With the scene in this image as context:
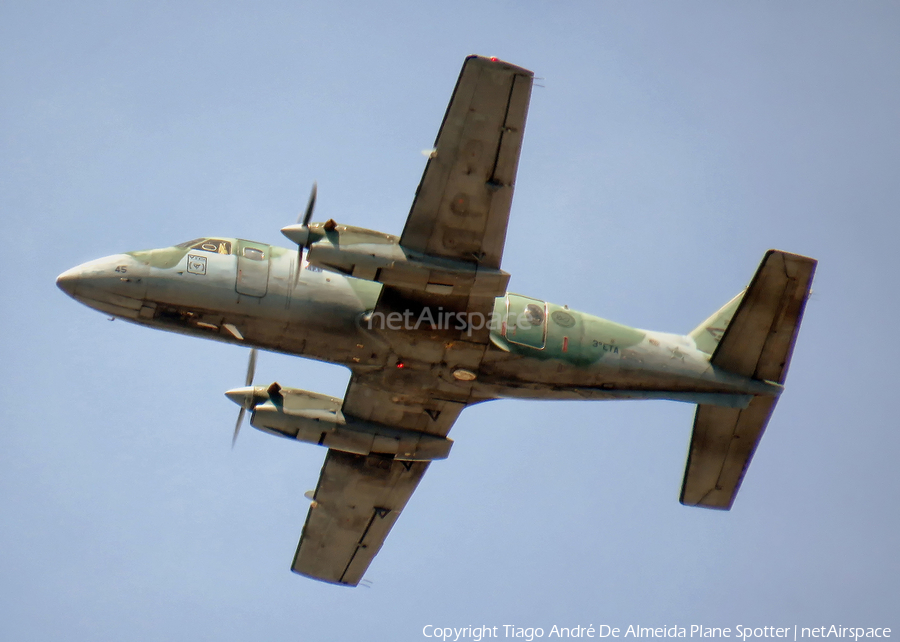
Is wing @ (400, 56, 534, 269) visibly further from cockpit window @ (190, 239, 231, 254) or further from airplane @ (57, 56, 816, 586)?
cockpit window @ (190, 239, 231, 254)

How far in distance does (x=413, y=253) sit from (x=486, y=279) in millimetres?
1645

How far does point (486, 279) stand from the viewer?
67.5 feet

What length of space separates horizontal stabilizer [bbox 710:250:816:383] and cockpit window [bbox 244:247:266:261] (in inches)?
436

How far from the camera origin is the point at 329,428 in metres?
24.3

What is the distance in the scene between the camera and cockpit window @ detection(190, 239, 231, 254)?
70.9 feet

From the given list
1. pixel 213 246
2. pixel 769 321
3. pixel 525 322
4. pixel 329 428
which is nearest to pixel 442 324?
pixel 525 322

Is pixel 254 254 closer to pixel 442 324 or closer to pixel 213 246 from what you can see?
pixel 213 246

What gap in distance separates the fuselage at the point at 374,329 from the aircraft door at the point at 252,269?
25 millimetres

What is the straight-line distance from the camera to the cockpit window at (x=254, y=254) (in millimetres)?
21656

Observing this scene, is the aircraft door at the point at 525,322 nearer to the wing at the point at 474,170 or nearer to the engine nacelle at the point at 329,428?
the wing at the point at 474,170

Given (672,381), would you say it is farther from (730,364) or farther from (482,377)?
(482,377)

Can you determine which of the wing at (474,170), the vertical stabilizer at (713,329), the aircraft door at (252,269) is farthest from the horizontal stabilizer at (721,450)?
the aircraft door at (252,269)

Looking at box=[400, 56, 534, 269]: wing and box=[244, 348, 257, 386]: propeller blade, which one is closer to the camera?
box=[400, 56, 534, 269]: wing

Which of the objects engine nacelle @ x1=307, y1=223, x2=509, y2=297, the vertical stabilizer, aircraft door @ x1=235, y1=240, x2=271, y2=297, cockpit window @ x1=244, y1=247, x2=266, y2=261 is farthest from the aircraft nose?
the vertical stabilizer
